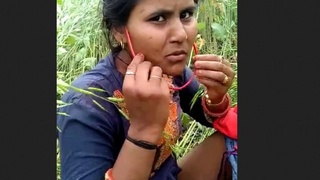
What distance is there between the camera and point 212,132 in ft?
4.75

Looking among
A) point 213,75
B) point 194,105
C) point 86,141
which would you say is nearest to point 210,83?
point 213,75

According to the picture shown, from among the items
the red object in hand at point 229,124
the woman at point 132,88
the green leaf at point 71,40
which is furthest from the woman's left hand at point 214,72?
the green leaf at point 71,40

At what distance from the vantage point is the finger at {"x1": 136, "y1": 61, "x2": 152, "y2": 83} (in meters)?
1.04

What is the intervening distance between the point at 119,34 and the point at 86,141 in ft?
0.76

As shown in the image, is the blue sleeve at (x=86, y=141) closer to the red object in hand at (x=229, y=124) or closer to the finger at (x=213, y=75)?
the finger at (x=213, y=75)

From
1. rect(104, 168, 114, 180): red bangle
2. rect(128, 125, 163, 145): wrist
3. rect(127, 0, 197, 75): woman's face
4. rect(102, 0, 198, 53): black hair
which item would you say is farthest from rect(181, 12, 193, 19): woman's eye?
rect(104, 168, 114, 180): red bangle

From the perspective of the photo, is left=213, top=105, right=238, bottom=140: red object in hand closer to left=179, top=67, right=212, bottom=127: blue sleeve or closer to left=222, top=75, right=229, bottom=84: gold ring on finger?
left=179, top=67, right=212, bottom=127: blue sleeve

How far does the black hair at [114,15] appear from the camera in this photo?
3.65ft

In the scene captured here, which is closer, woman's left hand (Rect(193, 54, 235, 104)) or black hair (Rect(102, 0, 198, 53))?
black hair (Rect(102, 0, 198, 53))

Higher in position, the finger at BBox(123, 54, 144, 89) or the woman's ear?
the woman's ear

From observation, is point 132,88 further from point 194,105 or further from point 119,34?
point 194,105

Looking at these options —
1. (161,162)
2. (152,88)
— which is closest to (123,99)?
(152,88)

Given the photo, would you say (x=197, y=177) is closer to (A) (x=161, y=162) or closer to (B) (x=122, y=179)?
(A) (x=161, y=162)

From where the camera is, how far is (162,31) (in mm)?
1090
